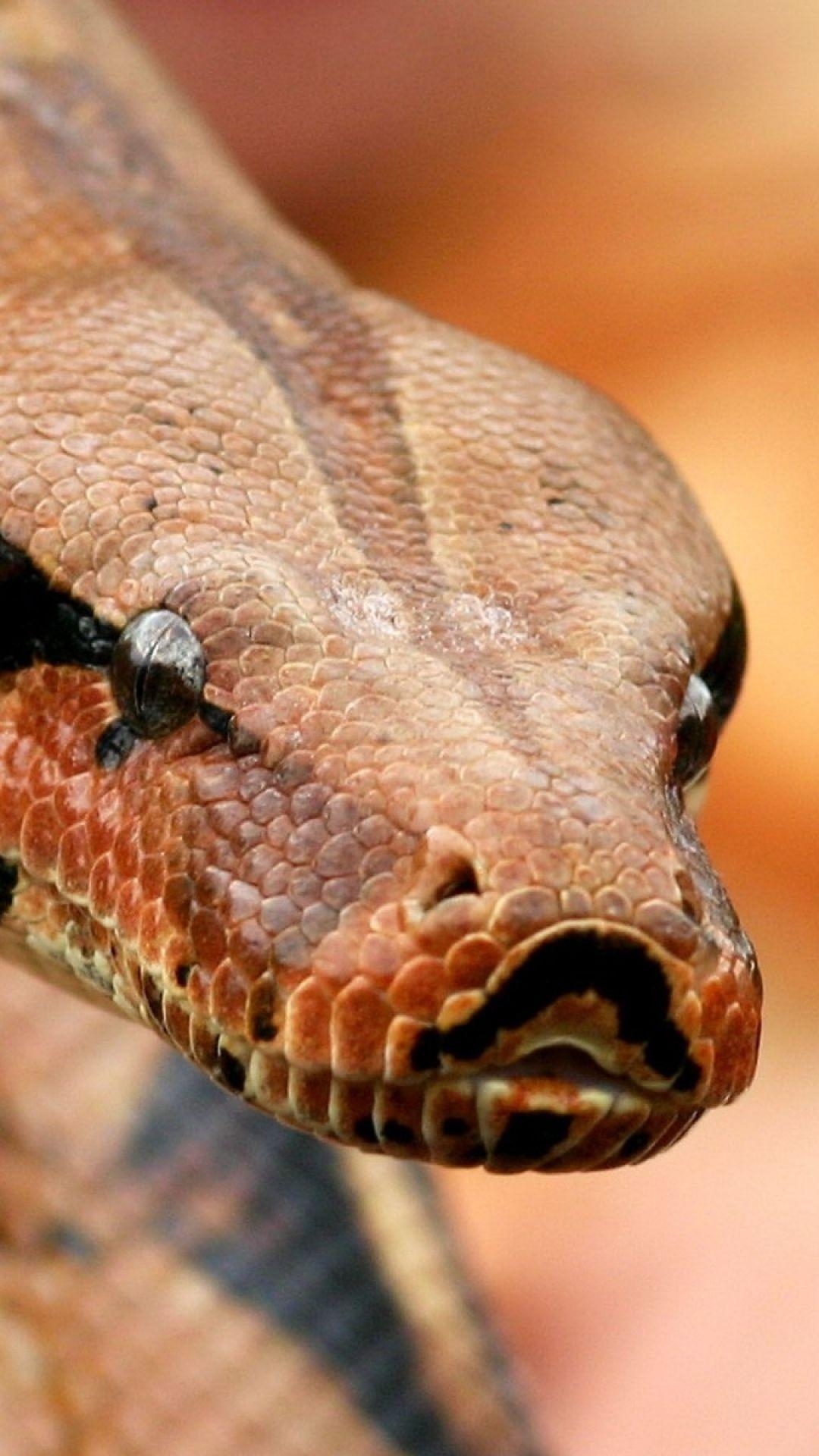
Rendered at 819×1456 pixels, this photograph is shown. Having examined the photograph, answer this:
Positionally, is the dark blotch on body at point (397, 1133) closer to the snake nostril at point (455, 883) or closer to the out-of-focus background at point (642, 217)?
the snake nostril at point (455, 883)

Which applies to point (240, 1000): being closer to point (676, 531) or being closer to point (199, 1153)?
point (676, 531)

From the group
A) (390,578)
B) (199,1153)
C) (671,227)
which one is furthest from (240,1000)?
(671,227)

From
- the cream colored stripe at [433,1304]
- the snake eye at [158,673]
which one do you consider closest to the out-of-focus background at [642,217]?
the cream colored stripe at [433,1304]

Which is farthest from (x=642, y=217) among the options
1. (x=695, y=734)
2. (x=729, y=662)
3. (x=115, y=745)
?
(x=115, y=745)

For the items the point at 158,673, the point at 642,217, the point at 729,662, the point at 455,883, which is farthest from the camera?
the point at 642,217

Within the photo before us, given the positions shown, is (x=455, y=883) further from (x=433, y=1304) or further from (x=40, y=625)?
(x=433, y=1304)
